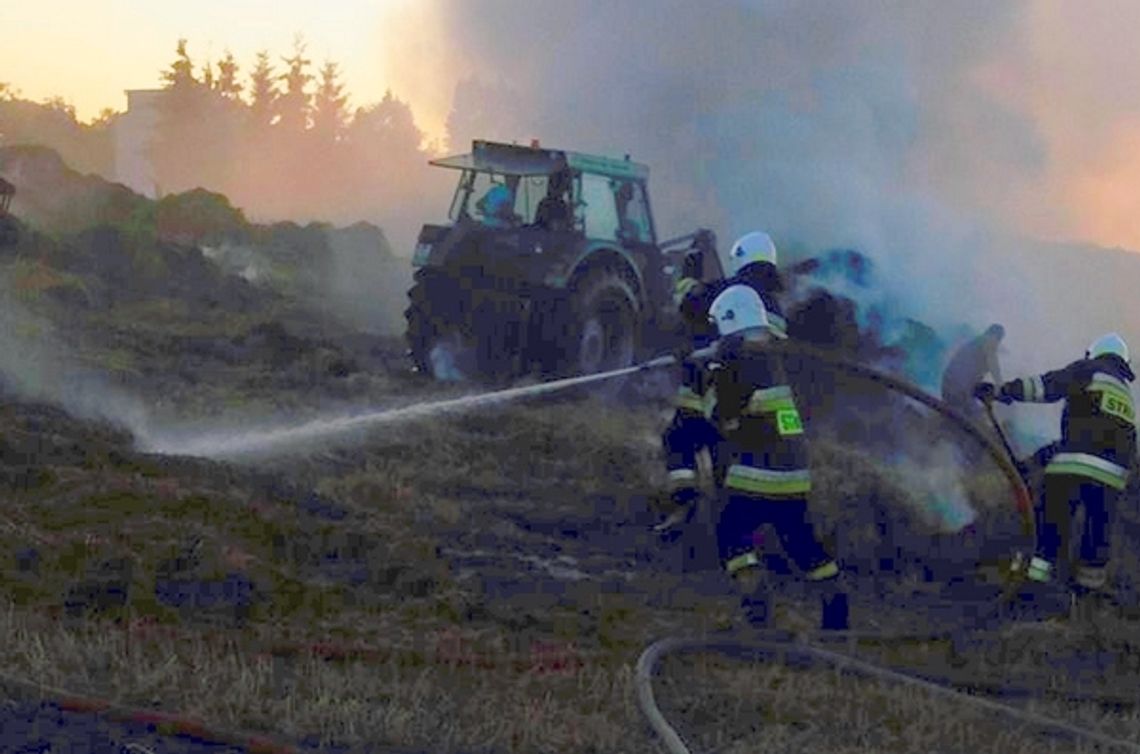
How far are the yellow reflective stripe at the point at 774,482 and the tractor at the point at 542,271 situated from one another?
6.16 m

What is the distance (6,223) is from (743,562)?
1728 centimetres

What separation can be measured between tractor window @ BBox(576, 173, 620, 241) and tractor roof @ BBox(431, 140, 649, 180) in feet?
0.31

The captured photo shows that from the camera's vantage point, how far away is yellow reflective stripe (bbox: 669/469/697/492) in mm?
9094

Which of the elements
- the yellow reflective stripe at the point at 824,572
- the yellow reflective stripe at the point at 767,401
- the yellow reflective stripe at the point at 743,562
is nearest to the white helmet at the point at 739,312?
the yellow reflective stripe at the point at 767,401

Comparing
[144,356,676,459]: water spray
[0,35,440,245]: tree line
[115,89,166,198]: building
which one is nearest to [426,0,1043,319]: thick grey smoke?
[144,356,676,459]: water spray

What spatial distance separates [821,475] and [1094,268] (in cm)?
2826

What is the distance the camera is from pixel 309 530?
7.86 meters

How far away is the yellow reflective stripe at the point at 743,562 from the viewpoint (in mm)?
7305

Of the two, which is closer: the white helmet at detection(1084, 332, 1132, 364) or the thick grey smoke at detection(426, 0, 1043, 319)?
the white helmet at detection(1084, 332, 1132, 364)

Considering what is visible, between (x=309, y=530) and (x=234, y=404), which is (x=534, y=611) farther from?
(x=234, y=404)

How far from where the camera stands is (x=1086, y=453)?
8.58 m

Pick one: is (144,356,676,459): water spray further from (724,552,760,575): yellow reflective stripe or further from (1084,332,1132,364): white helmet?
(724,552,760,575): yellow reflective stripe

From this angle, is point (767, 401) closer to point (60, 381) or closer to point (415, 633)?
point (415, 633)

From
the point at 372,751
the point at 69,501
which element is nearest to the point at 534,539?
the point at 69,501
